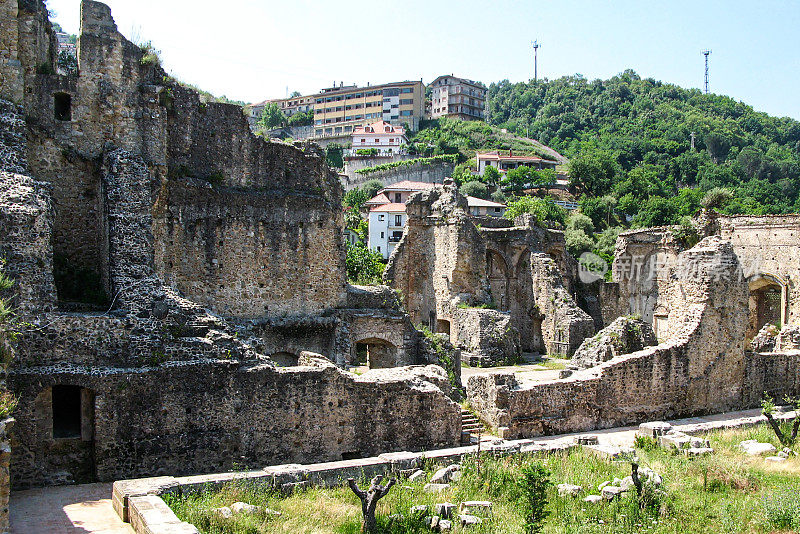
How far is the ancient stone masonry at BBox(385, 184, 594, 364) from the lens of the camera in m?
30.0

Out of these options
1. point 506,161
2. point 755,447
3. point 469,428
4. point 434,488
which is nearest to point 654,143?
point 506,161

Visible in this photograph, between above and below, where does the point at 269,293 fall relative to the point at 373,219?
below

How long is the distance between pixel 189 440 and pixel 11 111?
8.03 meters

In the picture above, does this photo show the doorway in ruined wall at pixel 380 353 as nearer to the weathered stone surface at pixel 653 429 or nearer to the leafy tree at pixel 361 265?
the weathered stone surface at pixel 653 429

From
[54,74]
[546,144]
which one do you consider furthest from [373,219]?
[546,144]

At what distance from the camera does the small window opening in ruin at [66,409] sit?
1397 centimetres

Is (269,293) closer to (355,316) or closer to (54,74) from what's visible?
(355,316)

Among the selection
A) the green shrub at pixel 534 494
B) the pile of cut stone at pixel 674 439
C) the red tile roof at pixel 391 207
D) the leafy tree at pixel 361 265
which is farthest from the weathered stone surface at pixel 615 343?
the red tile roof at pixel 391 207

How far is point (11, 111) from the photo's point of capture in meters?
15.6

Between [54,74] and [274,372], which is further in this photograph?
[54,74]

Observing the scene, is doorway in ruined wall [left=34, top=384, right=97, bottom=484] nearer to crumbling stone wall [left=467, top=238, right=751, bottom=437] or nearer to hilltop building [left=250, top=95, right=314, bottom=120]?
crumbling stone wall [left=467, top=238, right=751, bottom=437]

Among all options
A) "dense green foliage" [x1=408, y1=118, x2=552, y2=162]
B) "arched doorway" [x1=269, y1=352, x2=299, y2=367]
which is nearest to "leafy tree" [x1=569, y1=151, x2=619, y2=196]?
"dense green foliage" [x1=408, y1=118, x2=552, y2=162]

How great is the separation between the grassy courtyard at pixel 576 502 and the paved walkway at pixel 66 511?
1055 millimetres

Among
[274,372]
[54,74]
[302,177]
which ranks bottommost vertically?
[274,372]
